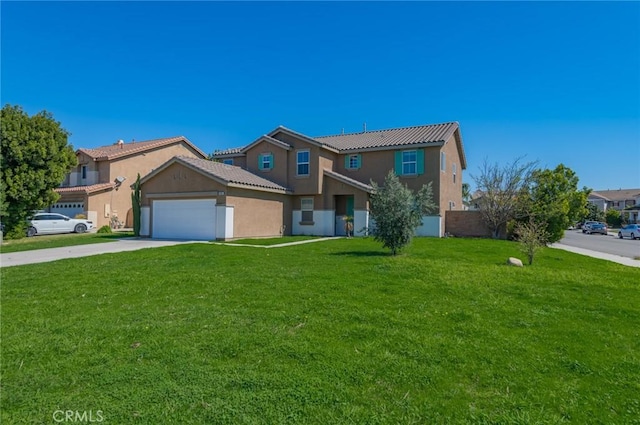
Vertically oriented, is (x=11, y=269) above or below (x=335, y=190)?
below

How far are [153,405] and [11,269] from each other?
10411mm

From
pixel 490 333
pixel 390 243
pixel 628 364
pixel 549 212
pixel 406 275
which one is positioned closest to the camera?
pixel 628 364

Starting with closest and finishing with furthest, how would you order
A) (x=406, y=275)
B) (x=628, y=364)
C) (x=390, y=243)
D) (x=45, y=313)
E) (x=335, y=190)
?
(x=628, y=364) < (x=45, y=313) < (x=406, y=275) < (x=390, y=243) < (x=335, y=190)

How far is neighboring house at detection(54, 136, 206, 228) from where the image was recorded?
29.7 m

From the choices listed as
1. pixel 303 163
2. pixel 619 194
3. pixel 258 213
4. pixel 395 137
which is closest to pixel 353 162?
pixel 395 137

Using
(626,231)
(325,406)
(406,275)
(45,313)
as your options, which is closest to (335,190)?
(406,275)

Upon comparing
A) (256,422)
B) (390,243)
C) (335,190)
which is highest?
(335,190)

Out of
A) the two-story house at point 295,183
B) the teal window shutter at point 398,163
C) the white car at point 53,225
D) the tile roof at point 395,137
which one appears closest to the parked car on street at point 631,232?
the two-story house at point 295,183

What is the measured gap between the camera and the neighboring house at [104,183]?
1169 inches

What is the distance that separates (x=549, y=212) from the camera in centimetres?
2267

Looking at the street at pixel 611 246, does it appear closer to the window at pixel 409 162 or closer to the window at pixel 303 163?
the window at pixel 409 162

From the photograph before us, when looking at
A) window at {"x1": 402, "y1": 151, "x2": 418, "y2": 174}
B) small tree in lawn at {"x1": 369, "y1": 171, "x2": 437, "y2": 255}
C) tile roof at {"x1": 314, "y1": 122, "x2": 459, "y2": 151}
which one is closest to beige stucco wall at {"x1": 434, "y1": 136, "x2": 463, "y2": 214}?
tile roof at {"x1": 314, "y1": 122, "x2": 459, "y2": 151}

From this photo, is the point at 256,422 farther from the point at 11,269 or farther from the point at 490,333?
the point at 11,269

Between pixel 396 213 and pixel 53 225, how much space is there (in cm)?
2411
